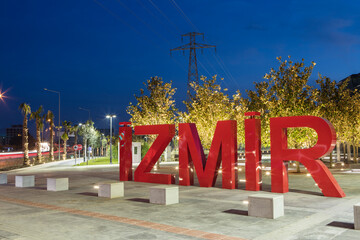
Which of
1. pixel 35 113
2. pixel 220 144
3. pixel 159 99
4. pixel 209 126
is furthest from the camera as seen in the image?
pixel 35 113

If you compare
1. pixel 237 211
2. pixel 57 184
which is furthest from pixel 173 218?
pixel 57 184

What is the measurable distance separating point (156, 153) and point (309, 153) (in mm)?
8816

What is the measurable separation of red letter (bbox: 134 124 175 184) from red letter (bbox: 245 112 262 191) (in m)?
4.84

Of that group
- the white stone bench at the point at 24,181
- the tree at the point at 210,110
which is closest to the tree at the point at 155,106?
the tree at the point at 210,110

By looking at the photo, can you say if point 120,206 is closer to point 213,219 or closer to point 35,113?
point 213,219

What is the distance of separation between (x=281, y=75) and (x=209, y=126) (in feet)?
27.4

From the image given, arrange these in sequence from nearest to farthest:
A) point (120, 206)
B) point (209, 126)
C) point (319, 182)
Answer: point (120, 206)
point (319, 182)
point (209, 126)

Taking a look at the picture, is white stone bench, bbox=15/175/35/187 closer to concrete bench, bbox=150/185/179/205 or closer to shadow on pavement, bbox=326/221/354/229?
concrete bench, bbox=150/185/179/205

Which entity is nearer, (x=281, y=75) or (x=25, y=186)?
(x=25, y=186)

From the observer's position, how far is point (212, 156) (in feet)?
61.7

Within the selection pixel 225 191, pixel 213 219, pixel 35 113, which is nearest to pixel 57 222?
pixel 213 219

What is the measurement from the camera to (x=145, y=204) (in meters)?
13.5

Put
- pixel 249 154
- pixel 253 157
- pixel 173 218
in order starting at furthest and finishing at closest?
pixel 249 154 → pixel 253 157 → pixel 173 218

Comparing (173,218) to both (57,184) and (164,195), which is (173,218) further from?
(57,184)
